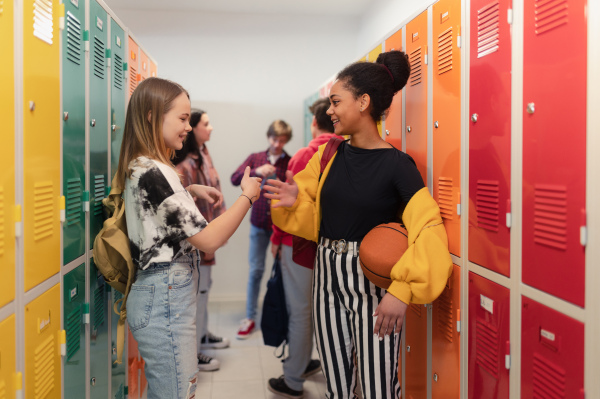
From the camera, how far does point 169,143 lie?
5.72 ft

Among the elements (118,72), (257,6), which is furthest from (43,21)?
(257,6)

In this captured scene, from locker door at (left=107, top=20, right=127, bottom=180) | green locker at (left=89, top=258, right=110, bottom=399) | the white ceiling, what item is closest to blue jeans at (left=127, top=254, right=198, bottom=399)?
green locker at (left=89, top=258, right=110, bottom=399)

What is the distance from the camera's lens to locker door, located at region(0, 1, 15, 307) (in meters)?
1.26

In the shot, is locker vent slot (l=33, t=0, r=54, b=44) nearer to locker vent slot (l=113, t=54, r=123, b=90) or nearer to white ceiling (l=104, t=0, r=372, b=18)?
locker vent slot (l=113, t=54, r=123, b=90)

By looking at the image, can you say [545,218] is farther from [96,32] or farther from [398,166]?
[96,32]

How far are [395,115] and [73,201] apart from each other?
149cm

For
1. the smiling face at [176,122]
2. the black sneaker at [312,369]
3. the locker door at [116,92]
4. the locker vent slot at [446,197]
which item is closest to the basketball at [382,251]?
the locker vent slot at [446,197]

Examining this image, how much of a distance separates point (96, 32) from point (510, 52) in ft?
4.99

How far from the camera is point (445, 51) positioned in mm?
1944

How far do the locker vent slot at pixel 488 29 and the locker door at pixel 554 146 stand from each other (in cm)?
16

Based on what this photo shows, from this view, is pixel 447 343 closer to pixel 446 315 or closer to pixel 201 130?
pixel 446 315

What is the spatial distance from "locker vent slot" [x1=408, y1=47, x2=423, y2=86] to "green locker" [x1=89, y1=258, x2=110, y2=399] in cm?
154

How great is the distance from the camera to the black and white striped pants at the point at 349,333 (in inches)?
70.4

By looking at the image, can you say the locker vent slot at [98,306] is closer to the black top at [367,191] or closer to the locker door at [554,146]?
the black top at [367,191]
